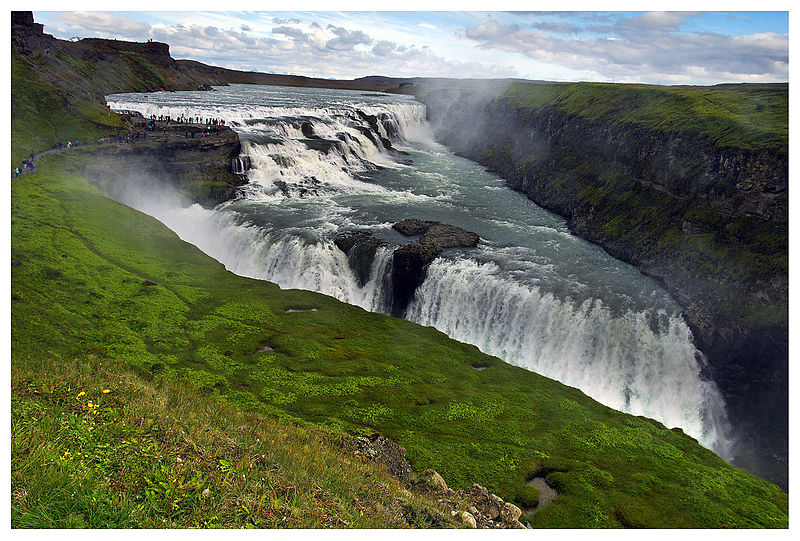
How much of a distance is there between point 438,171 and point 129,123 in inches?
1635

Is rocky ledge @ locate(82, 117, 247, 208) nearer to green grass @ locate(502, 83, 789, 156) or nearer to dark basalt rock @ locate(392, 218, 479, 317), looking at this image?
dark basalt rock @ locate(392, 218, 479, 317)

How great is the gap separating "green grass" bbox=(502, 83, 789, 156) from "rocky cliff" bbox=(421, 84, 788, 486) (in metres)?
0.18

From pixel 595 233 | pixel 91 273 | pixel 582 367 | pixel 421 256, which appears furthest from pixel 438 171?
pixel 91 273

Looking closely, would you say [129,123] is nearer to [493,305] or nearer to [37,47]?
[37,47]

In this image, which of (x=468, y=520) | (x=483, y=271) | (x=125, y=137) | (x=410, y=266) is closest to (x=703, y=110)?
(x=483, y=271)

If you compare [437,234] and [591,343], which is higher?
[437,234]

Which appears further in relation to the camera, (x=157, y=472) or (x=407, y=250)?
(x=407, y=250)

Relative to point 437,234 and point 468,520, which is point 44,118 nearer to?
point 437,234

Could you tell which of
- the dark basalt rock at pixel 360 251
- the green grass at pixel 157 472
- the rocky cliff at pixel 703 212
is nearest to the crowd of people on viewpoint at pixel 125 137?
the dark basalt rock at pixel 360 251

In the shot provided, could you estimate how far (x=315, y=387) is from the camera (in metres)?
21.1

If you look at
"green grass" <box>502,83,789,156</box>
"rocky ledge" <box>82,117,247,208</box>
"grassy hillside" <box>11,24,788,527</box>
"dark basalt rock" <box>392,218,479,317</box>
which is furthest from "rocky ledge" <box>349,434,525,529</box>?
"rocky ledge" <box>82,117,247,208</box>

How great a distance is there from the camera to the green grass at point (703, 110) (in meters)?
35.6

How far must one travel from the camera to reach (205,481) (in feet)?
25.5

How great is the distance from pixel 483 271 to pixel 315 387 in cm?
1743
